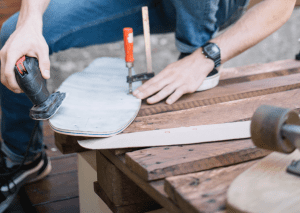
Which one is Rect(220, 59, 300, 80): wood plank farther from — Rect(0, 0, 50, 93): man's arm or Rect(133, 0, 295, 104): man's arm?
Rect(0, 0, 50, 93): man's arm

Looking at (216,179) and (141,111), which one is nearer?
(216,179)

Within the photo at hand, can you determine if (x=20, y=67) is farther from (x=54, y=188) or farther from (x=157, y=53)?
(x=157, y=53)

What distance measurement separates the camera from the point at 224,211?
449 mm

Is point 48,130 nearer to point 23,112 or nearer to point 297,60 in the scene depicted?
point 23,112

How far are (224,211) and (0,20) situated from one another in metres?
1.85

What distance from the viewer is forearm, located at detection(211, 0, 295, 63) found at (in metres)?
1.02

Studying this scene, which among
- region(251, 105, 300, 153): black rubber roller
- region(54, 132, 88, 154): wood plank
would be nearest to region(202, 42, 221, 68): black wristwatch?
region(54, 132, 88, 154): wood plank

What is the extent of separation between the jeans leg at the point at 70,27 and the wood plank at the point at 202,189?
0.87 m

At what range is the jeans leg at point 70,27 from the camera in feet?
3.97

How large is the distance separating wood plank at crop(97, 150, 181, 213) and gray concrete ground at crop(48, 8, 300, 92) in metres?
1.45

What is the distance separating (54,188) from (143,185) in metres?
0.75

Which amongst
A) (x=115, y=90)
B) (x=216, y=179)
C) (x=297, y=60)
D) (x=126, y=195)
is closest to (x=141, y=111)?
(x=115, y=90)

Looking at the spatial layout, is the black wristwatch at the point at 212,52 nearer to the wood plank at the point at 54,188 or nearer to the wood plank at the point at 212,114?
the wood plank at the point at 212,114

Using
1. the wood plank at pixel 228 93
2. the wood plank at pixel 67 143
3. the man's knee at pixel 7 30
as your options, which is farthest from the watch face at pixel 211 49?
the man's knee at pixel 7 30
